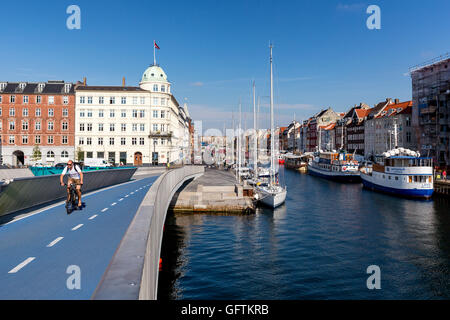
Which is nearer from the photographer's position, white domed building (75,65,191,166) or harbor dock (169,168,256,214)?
harbor dock (169,168,256,214)

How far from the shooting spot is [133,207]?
16797 millimetres

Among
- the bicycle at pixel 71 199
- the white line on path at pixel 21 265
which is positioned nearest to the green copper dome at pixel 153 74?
the bicycle at pixel 71 199

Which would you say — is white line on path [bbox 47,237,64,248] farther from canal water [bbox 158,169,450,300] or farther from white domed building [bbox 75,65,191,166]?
white domed building [bbox 75,65,191,166]

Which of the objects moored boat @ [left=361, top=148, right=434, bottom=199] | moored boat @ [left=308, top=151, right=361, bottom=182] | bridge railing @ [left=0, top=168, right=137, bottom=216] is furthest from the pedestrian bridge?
moored boat @ [left=308, top=151, right=361, bottom=182]

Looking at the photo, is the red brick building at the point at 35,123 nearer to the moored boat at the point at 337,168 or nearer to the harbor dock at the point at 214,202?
the harbor dock at the point at 214,202

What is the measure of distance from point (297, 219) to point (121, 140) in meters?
55.6

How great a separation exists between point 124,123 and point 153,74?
40.1 ft

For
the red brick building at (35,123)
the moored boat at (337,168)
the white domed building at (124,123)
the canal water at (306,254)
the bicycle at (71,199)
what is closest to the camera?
the bicycle at (71,199)

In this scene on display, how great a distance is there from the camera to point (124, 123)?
82.1 meters

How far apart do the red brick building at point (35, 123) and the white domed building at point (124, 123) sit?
2621mm

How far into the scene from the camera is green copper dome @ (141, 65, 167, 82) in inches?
3228

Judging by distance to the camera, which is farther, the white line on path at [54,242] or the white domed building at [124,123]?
the white domed building at [124,123]

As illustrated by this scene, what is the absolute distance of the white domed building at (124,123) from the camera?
8162 centimetres

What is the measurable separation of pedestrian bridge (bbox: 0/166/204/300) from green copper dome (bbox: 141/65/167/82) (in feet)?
231
